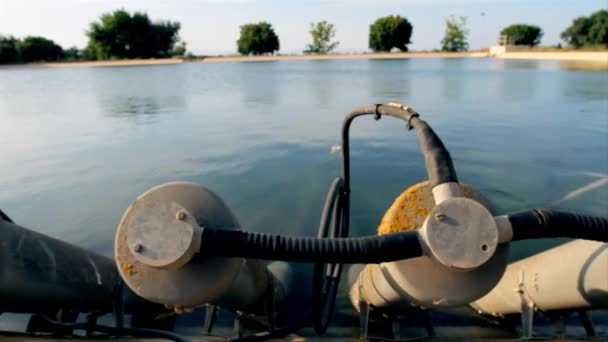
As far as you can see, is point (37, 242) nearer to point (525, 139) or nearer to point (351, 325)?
point (351, 325)

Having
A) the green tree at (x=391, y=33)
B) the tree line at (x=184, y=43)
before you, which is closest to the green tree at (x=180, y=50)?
the tree line at (x=184, y=43)

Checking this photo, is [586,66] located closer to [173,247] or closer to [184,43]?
[173,247]

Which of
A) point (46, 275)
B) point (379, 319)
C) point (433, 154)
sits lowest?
point (379, 319)

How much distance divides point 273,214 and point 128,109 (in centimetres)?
1067

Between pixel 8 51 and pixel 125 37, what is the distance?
1808cm

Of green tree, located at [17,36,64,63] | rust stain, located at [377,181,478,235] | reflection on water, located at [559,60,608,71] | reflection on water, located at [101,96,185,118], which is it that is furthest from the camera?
green tree, located at [17,36,64,63]

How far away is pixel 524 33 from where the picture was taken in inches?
3054

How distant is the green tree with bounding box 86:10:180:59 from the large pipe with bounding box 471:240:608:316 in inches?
3144

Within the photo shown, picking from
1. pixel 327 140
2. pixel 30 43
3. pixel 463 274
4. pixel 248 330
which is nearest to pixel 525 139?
pixel 327 140

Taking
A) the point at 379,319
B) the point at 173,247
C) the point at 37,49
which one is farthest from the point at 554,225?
the point at 37,49

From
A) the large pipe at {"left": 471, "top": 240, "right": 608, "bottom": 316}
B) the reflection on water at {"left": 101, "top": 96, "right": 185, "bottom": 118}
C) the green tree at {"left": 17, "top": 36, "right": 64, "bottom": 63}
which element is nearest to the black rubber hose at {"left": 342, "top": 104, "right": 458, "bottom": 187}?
the large pipe at {"left": 471, "top": 240, "right": 608, "bottom": 316}

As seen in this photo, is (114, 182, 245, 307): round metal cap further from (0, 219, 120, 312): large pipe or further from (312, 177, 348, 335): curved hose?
(0, 219, 120, 312): large pipe

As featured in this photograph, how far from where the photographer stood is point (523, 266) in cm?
209

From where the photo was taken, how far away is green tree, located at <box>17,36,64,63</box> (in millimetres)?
62281
